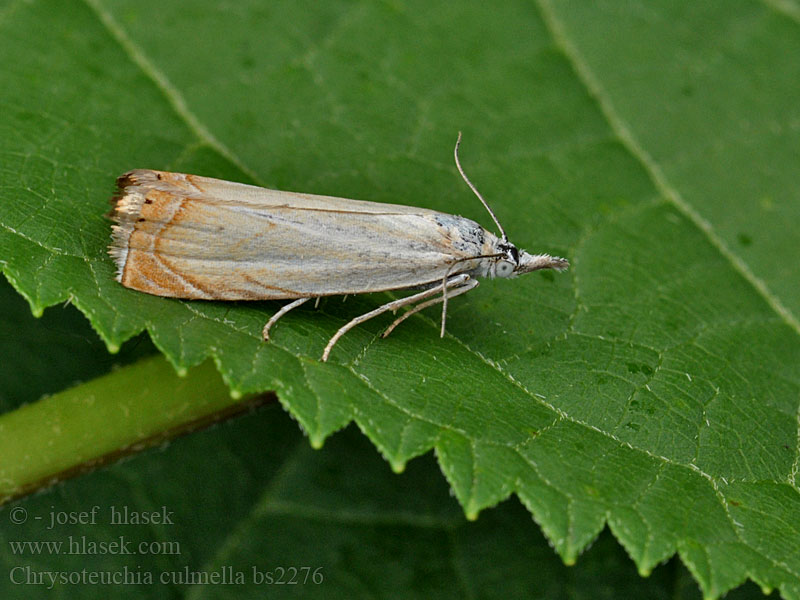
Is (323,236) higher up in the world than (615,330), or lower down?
higher up

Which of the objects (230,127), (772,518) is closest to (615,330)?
(772,518)

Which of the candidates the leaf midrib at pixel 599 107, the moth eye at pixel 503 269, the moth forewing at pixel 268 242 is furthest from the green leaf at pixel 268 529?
the moth eye at pixel 503 269

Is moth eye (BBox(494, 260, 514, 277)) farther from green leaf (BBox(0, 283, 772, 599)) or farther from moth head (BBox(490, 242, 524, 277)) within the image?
green leaf (BBox(0, 283, 772, 599))

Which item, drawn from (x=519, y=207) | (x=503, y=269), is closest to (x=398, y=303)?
(x=503, y=269)

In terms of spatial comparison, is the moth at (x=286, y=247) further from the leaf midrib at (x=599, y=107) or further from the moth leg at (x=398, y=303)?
the leaf midrib at (x=599, y=107)

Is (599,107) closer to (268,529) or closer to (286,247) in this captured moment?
(286,247)

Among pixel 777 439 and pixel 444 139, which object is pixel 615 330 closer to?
pixel 777 439
